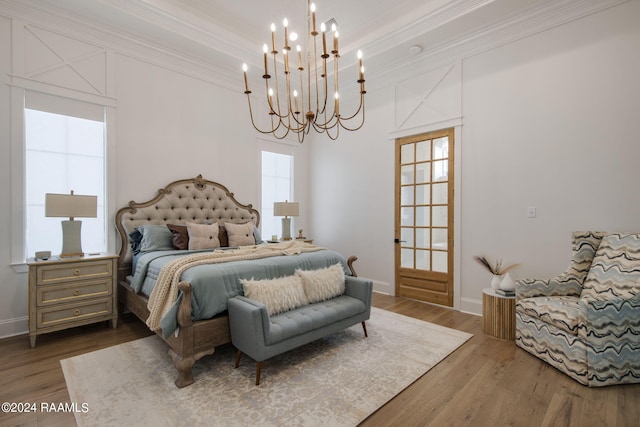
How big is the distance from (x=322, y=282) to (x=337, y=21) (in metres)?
3.27

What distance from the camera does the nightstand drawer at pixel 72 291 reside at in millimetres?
2719

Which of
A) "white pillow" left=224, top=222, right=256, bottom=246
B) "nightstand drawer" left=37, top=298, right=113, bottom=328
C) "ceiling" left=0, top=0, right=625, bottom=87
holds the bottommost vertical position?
"nightstand drawer" left=37, top=298, right=113, bottom=328

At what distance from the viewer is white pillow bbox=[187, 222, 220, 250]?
3.49 meters

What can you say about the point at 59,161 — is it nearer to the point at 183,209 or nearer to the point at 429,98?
the point at 183,209

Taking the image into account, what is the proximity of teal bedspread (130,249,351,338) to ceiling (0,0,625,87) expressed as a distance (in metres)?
A: 2.57

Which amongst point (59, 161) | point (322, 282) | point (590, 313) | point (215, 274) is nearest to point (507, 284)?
point (590, 313)

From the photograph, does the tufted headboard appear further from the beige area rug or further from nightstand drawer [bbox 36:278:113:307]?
the beige area rug

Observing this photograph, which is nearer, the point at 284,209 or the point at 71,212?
the point at 71,212

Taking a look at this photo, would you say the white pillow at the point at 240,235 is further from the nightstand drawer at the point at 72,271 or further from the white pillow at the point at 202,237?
the nightstand drawer at the point at 72,271

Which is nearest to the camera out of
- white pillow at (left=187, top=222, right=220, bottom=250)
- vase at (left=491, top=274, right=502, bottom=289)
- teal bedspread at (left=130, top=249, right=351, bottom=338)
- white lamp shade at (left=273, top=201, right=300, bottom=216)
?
teal bedspread at (left=130, top=249, right=351, bottom=338)

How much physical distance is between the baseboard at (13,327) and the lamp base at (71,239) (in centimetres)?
76

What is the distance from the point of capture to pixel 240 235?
153 inches

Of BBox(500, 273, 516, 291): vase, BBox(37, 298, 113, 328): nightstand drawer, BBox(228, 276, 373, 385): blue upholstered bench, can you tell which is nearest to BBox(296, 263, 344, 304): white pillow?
BBox(228, 276, 373, 385): blue upholstered bench

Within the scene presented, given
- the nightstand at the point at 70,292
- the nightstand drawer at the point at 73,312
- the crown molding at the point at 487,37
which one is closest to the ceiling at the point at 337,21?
the crown molding at the point at 487,37
